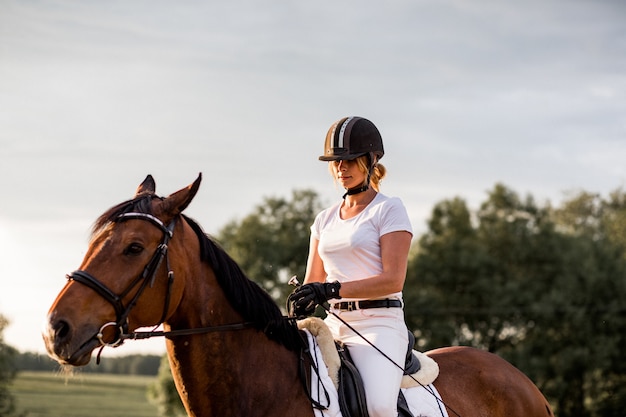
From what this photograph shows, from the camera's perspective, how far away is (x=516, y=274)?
147ft

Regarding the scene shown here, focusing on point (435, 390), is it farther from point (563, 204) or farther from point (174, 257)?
point (563, 204)

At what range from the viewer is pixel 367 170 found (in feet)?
19.1

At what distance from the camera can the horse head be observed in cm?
434

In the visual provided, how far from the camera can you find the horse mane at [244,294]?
16.7ft

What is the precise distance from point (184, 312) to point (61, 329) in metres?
0.83

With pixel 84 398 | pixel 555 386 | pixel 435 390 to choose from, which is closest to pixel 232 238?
pixel 555 386

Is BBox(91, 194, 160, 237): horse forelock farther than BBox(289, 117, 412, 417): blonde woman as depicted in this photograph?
No

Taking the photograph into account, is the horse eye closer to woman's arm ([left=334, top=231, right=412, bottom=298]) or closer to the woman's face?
woman's arm ([left=334, top=231, right=412, bottom=298])

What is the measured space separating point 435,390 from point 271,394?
173 cm

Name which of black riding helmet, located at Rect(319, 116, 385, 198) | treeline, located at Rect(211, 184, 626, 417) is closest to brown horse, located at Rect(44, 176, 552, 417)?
black riding helmet, located at Rect(319, 116, 385, 198)

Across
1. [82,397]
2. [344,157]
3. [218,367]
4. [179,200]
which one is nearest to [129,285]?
[179,200]

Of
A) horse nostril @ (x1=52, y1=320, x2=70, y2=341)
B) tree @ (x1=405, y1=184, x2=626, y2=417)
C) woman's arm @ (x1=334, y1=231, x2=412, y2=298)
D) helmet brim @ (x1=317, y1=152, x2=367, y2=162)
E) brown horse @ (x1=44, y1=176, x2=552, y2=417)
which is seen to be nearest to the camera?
horse nostril @ (x1=52, y1=320, x2=70, y2=341)

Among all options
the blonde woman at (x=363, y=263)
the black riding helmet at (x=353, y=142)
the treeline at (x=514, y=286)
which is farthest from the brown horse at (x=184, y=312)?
the treeline at (x=514, y=286)

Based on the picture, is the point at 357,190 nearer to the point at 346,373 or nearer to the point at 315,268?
the point at 315,268
